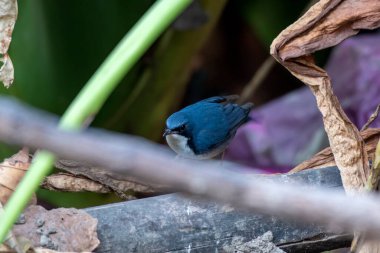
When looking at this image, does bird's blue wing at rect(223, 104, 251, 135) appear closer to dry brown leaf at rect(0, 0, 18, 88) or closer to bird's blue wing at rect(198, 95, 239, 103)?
bird's blue wing at rect(198, 95, 239, 103)

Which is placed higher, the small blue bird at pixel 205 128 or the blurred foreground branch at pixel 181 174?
the small blue bird at pixel 205 128

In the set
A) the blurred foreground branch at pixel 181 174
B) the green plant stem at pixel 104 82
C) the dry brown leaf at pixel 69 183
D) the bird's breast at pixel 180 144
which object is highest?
the bird's breast at pixel 180 144

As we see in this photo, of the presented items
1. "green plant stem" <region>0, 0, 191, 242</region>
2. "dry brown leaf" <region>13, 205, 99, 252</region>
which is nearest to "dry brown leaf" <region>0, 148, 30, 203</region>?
"dry brown leaf" <region>13, 205, 99, 252</region>

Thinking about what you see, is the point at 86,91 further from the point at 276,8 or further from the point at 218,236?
the point at 276,8

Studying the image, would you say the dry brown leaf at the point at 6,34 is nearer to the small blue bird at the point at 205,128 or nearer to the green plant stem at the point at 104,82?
the green plant stem at the point at 104,82

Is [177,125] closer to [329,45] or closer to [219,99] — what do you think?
[219,99]

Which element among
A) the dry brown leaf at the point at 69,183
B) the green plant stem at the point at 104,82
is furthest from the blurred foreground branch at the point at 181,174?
the dry brown leaf at the point at 69,183
